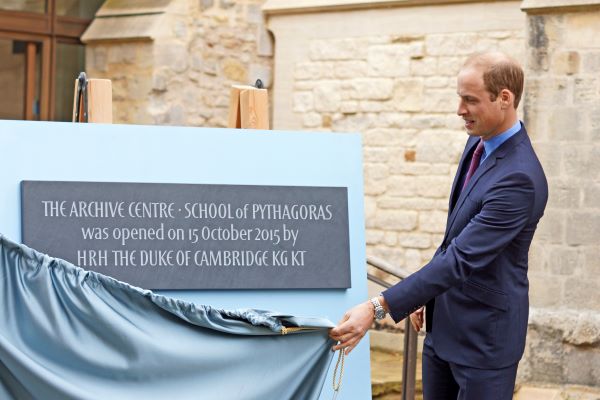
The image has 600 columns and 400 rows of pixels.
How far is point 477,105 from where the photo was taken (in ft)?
10.8

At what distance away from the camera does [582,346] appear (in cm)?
678

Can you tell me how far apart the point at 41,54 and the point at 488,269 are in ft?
21.3

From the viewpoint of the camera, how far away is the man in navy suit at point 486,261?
3266 mm

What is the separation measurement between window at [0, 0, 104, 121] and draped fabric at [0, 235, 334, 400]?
237 inches

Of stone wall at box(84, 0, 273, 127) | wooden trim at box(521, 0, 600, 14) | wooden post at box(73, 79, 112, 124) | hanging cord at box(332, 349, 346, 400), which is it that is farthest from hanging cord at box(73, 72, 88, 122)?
stone wall at box(84, 0, 273, 127)

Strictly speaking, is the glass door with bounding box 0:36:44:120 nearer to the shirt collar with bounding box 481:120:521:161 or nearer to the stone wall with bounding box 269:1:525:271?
the stone wall with bounding box 269:1:525:271

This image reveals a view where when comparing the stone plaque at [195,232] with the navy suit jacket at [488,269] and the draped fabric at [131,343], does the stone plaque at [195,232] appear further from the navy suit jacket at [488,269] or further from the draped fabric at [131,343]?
the navy suit jacket at [488,269]

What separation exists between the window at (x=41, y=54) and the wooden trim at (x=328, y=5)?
149 centimetres

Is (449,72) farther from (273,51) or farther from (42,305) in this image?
(42,305)

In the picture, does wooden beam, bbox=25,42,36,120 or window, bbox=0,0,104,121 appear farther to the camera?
wooden beam, bbox=25,42,36,120

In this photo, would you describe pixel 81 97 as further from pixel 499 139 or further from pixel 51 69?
pixel 51 69

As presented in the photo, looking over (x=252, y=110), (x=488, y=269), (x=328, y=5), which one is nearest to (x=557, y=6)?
(x=328, y=5)

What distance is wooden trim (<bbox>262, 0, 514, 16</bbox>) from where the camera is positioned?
8453 millimetres

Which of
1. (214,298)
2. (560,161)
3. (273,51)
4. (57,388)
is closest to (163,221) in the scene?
(214,298)
